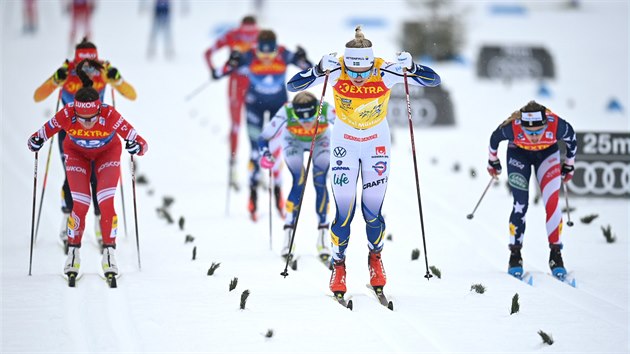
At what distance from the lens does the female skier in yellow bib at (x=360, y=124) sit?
7.93 m

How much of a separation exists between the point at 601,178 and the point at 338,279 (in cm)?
623

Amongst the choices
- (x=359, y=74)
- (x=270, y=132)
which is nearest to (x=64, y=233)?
(x=270, y=132)

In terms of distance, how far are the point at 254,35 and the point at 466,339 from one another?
838 centimetres

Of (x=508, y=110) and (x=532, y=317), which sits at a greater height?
→ (x=508, y=110)

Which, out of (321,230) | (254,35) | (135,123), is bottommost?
(321,230)

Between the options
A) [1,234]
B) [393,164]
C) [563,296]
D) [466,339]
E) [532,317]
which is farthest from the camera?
[393,164]

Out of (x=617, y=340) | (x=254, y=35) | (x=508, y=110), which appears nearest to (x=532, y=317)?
(x=617, y=340)

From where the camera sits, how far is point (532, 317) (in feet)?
25.7

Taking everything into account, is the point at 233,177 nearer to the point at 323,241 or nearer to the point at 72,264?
the point at 323,241

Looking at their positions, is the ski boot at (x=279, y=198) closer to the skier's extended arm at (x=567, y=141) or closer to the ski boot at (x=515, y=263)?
the ski boot at (x=515, y=263)

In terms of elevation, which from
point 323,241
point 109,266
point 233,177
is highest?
point 233,177

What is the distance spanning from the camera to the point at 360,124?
801cm

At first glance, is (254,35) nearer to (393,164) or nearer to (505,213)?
(393,164)

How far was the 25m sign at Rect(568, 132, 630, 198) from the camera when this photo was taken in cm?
1288
